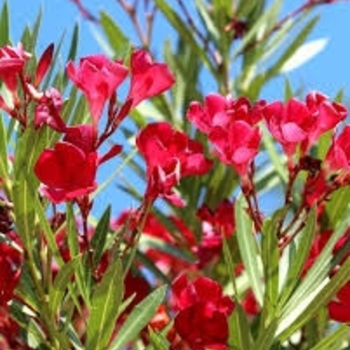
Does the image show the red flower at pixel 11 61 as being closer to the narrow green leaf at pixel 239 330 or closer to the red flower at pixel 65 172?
the red flower at pixel 65 172

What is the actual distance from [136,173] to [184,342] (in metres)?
0.87

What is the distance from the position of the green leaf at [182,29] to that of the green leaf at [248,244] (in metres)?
0.84

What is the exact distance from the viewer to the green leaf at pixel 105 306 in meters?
1.09

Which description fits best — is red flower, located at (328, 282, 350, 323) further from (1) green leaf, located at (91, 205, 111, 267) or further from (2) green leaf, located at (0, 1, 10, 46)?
(2) green leaf, located at (0, 1, 10, 46)

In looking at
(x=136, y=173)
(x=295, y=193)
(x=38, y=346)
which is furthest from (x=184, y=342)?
(x=136, y=173)

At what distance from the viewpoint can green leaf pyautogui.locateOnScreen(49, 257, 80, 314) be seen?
1122 millimetres

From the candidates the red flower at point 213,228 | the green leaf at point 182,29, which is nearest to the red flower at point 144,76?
the red flower at point 213,228

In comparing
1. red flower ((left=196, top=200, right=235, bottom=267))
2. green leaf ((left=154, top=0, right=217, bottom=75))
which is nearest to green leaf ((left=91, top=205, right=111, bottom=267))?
red flower ((left=196, top=200, right=235, bottom=267))

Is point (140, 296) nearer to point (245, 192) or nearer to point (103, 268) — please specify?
point (103, 268)

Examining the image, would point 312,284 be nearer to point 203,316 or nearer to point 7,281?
point 203,316

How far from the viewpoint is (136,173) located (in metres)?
2.08

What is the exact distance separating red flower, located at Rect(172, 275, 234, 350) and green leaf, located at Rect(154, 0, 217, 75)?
0.95 meters

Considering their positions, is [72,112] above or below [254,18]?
above

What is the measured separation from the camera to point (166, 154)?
4.02 ft
